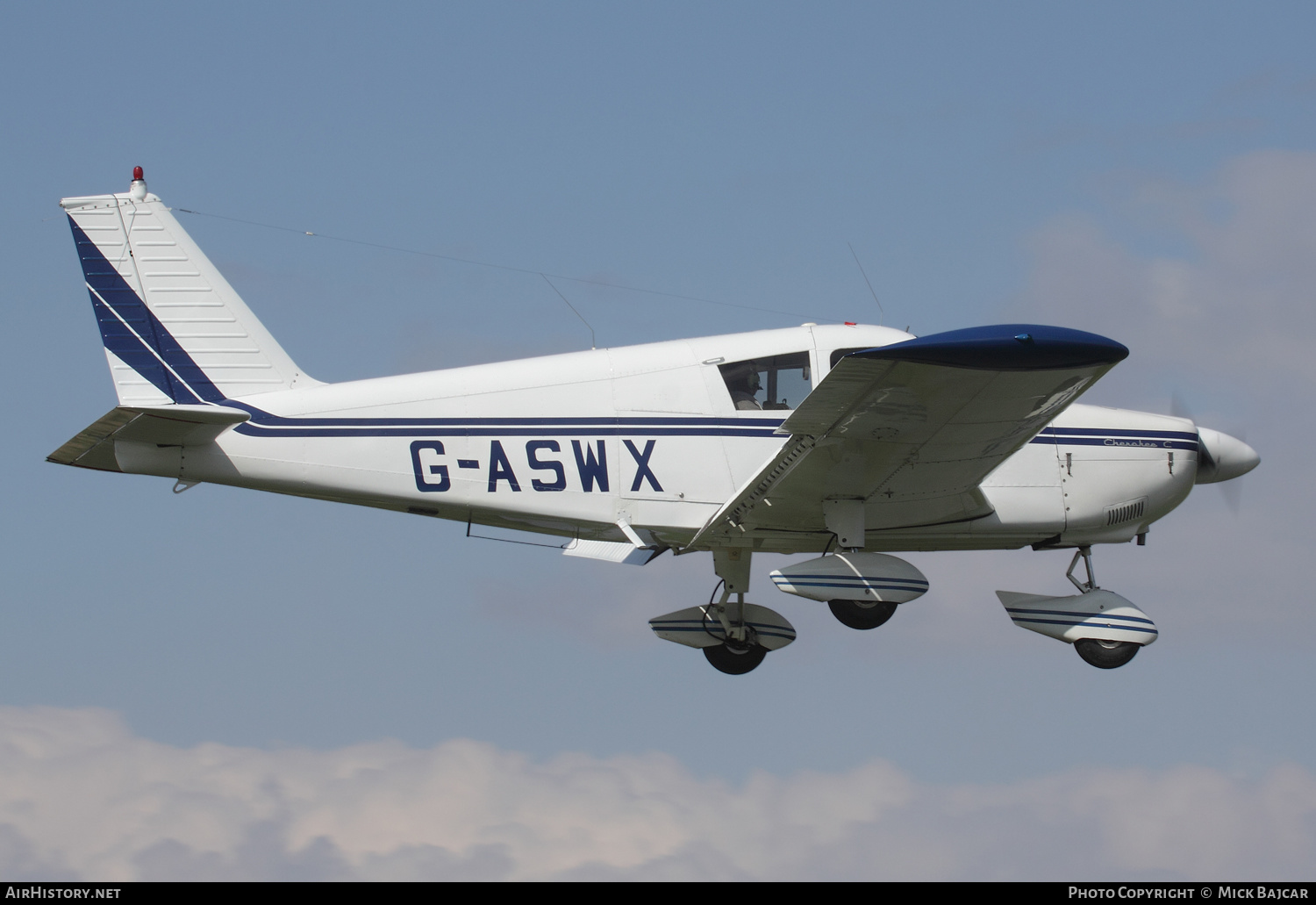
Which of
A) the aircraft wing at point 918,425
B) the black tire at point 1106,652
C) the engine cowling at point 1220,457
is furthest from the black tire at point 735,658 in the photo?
the engine cowling at point 1220,457

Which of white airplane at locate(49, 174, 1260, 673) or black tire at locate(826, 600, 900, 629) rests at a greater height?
white airplane at locate(49, 174, 1260, 673)

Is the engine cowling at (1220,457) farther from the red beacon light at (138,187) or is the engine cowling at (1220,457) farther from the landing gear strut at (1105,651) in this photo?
the red beacon light at (138,187)

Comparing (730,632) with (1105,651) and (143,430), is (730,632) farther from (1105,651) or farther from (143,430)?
(143,430)

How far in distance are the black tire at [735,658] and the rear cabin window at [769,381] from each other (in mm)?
2767

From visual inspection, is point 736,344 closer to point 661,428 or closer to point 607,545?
point 661,428

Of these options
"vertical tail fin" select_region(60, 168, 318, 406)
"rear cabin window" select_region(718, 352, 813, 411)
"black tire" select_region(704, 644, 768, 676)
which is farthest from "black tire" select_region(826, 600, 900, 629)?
"vertical tail fin" select_region(60, 168, 318, 406)

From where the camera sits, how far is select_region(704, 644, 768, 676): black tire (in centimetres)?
1416

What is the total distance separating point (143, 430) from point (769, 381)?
5.05 metres

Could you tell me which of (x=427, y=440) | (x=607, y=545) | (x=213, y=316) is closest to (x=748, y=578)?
(x=607, y=545)

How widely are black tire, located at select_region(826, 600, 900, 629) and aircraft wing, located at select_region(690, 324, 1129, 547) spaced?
36.6 inches

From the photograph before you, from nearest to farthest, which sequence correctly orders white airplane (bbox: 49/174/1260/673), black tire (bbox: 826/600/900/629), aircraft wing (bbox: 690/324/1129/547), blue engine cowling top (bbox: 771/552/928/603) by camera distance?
aircraft wing (bbox: 690/324/1129/547) < blue engine cowling top (bbox: 771/552/928/603) < white airplane (bbox: 49/174/1260/673) < black tire (bbox: 826/600/900/629)

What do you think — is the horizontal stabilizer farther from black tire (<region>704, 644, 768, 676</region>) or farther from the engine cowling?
the engine cowling


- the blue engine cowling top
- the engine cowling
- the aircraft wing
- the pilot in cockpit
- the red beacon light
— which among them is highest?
the red beacon light

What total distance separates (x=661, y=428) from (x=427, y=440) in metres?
1.91
